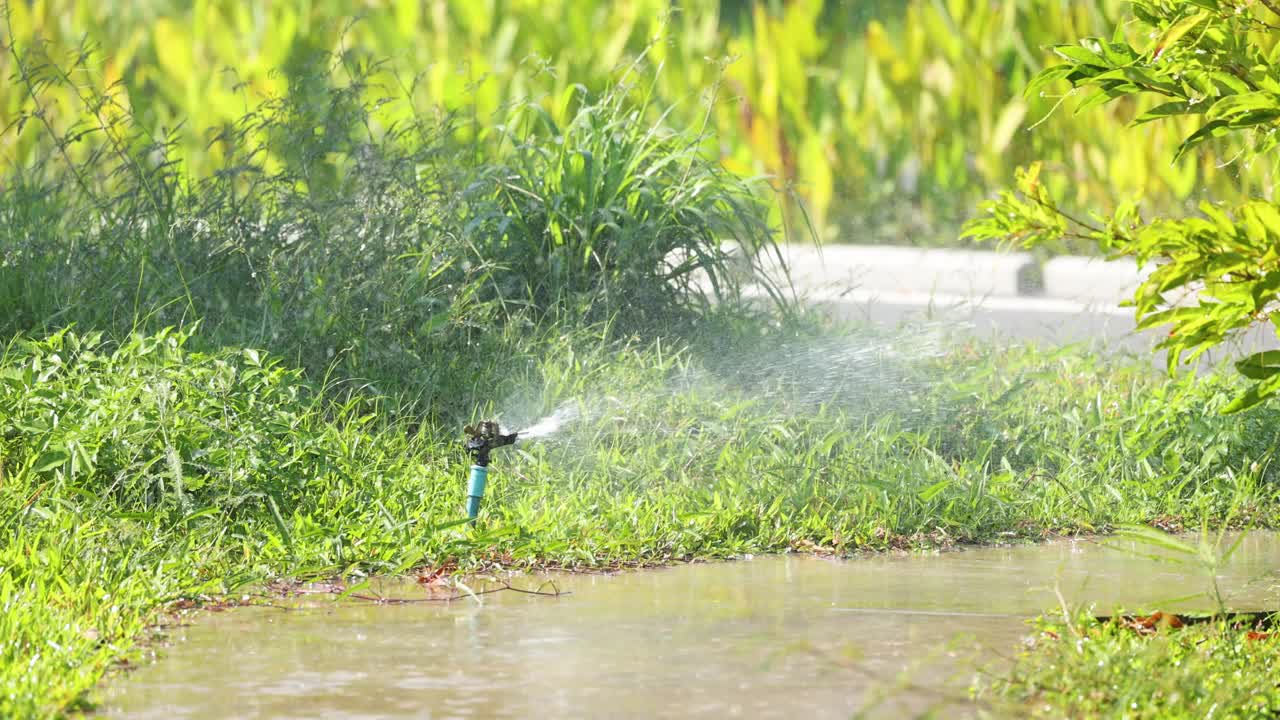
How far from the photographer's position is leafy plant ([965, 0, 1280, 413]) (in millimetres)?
4086

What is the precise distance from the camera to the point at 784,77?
13711mm

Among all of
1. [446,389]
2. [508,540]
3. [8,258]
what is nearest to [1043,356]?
[446,389]

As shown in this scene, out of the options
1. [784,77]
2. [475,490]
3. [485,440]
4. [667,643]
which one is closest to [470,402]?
[485,440]

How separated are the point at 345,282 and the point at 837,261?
18.6ft

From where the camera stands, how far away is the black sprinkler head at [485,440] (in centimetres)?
639

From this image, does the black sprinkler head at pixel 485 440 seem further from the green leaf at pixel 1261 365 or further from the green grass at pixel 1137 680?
the green leaf at pixel 1261 365

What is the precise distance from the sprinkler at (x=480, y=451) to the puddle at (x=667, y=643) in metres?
0.53

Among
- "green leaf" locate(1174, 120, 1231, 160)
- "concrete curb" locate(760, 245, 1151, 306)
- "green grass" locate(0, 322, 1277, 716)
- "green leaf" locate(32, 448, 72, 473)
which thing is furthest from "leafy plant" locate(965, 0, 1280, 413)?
"concrete curb" locate(760, 245, 1151, 306)

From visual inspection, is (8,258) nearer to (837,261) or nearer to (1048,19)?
(837,261)

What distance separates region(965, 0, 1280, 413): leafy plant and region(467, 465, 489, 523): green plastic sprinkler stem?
2.01 meters

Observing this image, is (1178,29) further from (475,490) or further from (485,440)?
(485,440)

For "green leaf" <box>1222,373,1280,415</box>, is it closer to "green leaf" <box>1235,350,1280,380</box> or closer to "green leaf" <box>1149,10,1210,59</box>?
"green leaf" <box>1235,350,1280,380</box>

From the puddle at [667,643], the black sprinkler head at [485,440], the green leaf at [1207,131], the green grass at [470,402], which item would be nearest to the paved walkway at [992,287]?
the green grass at [470,402]

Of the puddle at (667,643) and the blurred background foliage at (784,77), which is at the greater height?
the blurred background foliage at (784,77)
